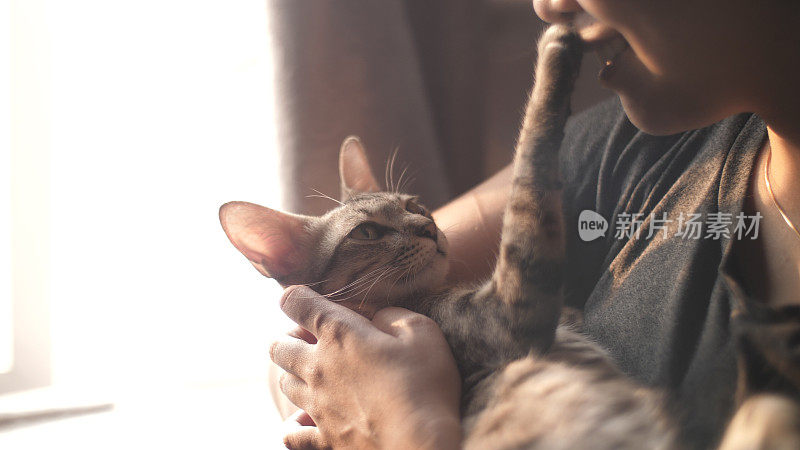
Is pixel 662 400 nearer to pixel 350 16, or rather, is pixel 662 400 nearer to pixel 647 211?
pixel 647 211

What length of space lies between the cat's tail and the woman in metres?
0.02

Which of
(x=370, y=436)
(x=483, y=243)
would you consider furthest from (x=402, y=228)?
(x=370, y=436)

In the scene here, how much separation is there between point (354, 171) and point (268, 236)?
0.66 ft

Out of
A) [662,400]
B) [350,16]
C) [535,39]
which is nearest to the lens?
[662,400]

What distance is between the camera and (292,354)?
62 centimetres

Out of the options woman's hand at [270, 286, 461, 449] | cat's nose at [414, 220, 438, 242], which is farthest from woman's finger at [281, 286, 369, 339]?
cat's nose at [414, 220, 438, 242]

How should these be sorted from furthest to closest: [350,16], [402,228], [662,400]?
[350,16], [402,228], [662,400]

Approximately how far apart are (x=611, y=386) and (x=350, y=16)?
2.10ft

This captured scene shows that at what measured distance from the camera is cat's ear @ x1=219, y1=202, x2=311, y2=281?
595 millimetres

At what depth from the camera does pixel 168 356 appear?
0.67m

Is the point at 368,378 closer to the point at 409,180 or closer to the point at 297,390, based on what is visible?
the point at 297,390

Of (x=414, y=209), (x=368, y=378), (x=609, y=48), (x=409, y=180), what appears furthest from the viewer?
(x=409, y=180)

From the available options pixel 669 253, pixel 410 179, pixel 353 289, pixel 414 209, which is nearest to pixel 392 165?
pixel 410 179

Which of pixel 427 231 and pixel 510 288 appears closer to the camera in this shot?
pixel 510 288
